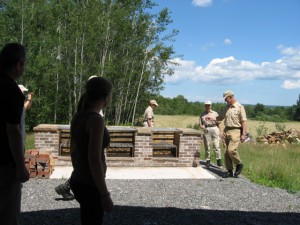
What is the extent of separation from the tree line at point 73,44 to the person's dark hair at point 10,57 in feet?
53.6

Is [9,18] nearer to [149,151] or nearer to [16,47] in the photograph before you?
[149,151]

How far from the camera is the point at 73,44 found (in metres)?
20.0

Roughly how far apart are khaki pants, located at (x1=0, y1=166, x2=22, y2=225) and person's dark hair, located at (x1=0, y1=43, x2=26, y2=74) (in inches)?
27.9

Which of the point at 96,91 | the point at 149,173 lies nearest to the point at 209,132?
the point at 149,173

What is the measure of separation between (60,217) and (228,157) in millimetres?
4314

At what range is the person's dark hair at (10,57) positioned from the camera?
266cm

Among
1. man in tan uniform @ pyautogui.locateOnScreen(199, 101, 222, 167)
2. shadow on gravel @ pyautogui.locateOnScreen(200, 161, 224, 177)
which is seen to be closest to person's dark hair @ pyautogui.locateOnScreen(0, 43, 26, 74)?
shadow on gravel @ pyautogui.locateOnScreen(200, 161, 224, 177)

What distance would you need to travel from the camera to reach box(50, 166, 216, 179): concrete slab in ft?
25.5

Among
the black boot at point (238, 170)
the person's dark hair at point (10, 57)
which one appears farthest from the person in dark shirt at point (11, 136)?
the black boot at point (238, 170)

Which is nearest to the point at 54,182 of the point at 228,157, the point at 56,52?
the point at 228,157

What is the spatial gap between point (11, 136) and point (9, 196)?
0.48 meters

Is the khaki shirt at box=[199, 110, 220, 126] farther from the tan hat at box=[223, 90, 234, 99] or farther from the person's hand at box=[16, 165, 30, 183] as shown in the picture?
the person's hand at box=[16, 165, 30, 183]

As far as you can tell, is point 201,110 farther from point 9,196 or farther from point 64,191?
point 9,196

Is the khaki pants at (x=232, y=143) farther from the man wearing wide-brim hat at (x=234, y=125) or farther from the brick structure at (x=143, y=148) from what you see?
the brick structure at (x=143, y=148)
